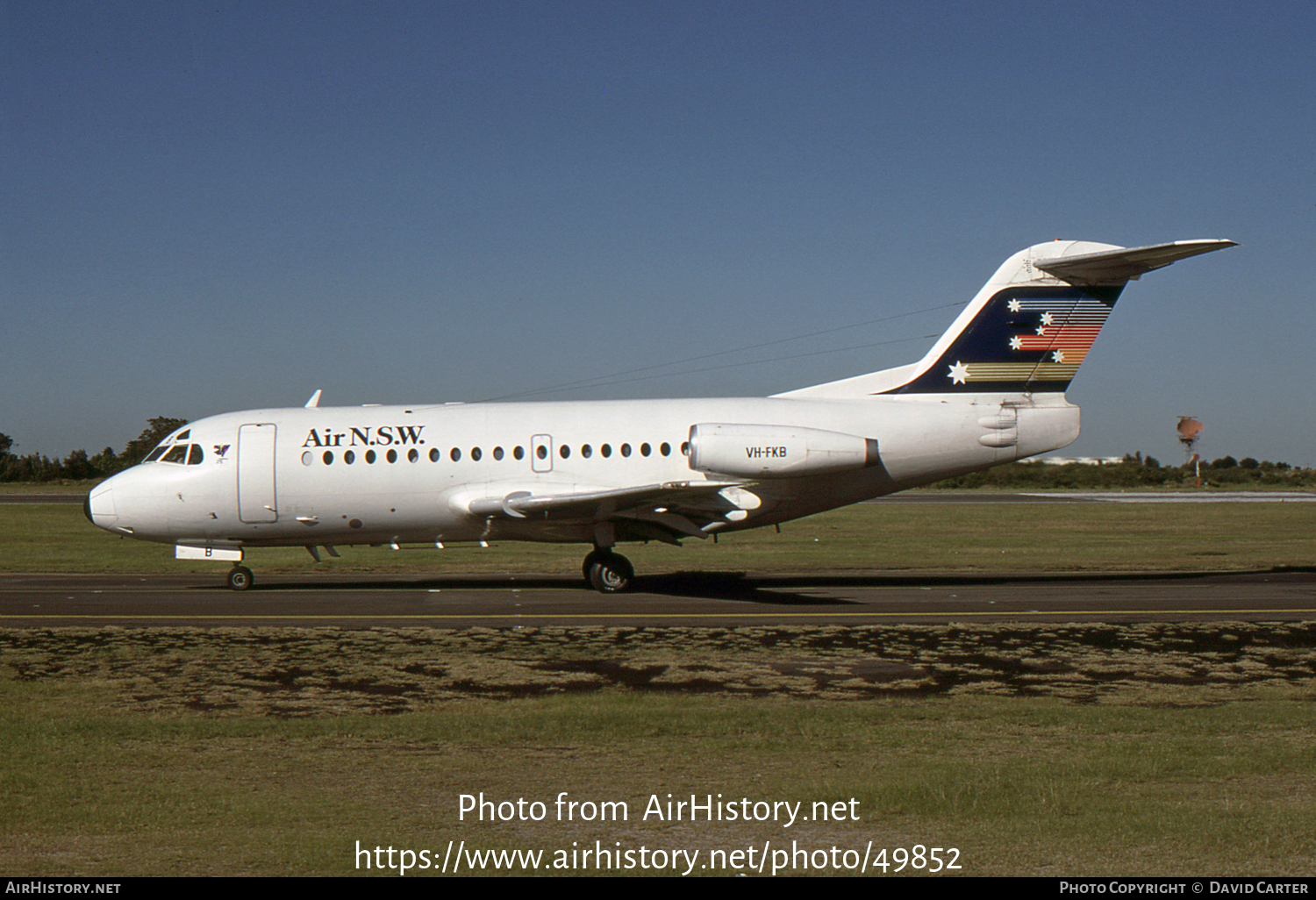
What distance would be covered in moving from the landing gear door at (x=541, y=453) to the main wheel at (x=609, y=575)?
210 cm

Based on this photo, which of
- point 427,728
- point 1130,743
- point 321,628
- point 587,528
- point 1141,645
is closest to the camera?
point 1130,743

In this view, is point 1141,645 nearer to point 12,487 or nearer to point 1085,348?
Result: point 1085,348

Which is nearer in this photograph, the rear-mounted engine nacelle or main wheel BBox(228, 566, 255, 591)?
the rear-mounted engine nacelle

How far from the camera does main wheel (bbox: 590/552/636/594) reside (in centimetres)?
2205

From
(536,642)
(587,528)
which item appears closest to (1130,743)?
(536,642)

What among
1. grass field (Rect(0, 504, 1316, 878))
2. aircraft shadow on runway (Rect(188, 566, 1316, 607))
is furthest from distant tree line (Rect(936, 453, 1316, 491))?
grass field (Rect(0, 504, 1316, 878))

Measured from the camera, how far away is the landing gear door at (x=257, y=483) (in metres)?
22.5

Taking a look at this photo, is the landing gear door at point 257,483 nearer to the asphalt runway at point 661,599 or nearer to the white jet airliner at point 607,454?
the white jet airliner at point 607,454

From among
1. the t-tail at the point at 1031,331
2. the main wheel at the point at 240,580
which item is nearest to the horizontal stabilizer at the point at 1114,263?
the t-tail at the point at 1031,331

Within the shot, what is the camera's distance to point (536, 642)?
15.4m

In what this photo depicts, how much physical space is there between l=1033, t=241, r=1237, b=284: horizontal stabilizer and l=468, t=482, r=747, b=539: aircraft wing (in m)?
7.76

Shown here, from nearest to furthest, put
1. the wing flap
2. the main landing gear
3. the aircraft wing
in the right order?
1. the wing flap
2. the aircraft wing
3. the main landing gear

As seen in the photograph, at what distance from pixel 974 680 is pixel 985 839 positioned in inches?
233

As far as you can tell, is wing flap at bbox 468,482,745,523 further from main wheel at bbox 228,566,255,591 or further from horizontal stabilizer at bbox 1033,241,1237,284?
horizontal stabilizer at bbox 1033,241,1237,284
